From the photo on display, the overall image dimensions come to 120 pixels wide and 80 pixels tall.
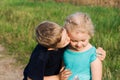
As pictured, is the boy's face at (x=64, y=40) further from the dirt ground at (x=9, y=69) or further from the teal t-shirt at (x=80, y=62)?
the dirt ground at (x=9, y=69)

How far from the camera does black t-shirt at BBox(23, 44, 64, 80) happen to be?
3.84 meters

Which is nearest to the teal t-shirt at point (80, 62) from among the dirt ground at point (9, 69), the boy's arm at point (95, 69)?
the boy's arm at point (95, 69)

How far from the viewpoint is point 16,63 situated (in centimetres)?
709

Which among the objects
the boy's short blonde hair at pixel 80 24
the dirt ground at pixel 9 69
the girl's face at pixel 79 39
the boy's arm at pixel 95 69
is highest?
the boy's short blonde hair at pixel 80 24

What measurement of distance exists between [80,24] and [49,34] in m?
0.30

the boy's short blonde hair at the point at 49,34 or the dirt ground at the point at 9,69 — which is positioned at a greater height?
the boy's short blonde hair at the point at 49,34

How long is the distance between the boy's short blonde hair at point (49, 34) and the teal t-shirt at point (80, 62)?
20cm

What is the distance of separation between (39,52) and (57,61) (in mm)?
198

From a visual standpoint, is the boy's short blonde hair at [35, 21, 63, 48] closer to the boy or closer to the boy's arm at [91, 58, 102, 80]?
the boy

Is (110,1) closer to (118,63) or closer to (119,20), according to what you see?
(119,20)

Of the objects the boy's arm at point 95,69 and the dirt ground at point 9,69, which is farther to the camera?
the dirt ground at point 9,69

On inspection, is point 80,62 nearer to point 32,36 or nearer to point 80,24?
point 80,24

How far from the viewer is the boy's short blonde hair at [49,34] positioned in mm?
3730

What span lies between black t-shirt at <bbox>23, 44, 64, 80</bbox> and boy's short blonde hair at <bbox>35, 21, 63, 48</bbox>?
0.30 ft
